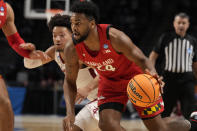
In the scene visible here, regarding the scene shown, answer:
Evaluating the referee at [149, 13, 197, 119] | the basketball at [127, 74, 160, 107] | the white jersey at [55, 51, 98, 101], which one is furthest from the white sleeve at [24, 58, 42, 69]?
the referee at [149, 13, 197, 119]

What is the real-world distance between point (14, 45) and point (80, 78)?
915 mm

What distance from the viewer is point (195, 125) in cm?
449

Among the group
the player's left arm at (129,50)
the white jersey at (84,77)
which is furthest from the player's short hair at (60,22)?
the player's left arm at (129,50)

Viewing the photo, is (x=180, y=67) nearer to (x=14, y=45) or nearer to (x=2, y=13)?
(x=14, y=45)

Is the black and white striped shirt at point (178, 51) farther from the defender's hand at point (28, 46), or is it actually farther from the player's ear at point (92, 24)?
the player's ear at point (92, 24)

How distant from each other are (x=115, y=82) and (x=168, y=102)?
2.25 meters

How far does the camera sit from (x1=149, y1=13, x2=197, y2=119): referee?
6.05 m

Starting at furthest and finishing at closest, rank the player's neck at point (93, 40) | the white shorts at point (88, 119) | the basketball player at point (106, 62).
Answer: the white shorts at point (88, 119)
the player's neck at point (93, 40)
the basketball player at point (106, 62)

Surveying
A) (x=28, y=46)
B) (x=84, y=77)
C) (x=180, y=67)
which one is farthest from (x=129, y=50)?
(x=180, y=67)

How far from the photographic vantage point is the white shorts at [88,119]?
4.22m

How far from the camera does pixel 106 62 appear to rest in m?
3.76

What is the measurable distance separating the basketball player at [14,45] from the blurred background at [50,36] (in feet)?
14.7

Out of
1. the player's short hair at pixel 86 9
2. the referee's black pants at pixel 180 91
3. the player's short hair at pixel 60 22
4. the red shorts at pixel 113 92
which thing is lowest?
the referee's black pants at pixel 180 91

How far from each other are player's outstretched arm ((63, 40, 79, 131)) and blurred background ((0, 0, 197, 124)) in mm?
5221
